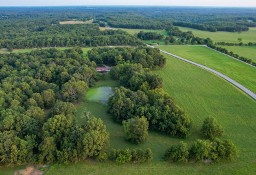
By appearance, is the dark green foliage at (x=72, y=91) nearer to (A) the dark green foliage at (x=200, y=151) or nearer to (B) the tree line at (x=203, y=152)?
(B) the tree line at (x=203, y=152)

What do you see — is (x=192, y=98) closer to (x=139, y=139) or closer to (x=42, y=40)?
(x=139, y=139)

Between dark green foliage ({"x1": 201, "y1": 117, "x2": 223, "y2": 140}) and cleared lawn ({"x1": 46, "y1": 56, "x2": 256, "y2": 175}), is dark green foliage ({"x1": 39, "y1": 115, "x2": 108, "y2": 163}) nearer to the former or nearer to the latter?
cleared lawn ({"x1": 46, "y1": 56, "x2": 256, "y2": 175})

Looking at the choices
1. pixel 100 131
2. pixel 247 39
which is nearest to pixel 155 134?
pixel 100 131

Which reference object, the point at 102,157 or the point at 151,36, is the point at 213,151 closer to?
the point at 102,157

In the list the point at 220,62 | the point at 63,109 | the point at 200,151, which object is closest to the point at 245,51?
the point at 220,62

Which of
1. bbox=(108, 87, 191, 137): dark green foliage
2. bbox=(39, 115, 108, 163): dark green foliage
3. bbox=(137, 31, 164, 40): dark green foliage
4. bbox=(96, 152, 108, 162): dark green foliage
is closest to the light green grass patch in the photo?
bbox=(137, 31, 164, 40): dark green foliage

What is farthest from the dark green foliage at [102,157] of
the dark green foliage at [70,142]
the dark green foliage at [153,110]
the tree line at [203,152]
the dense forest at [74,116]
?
the dark green foliage at [153,110]
